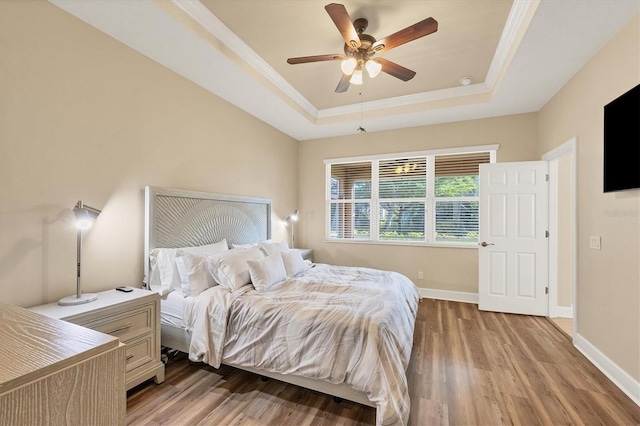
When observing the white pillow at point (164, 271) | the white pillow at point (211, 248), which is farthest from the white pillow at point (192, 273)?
the white pillow at point (211, 248)

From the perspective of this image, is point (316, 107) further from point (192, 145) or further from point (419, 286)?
point (419, 286)

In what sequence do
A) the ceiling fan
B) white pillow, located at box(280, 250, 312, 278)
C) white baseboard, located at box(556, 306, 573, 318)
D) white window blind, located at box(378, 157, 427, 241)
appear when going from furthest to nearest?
1. white window blind, located at box(378, 157, 427, 241)
2. white baseboard, located at box(556, 306, 573, 318)
3. white pillow, located at box(280, 250, 312, 278)
4. the ceiling fan

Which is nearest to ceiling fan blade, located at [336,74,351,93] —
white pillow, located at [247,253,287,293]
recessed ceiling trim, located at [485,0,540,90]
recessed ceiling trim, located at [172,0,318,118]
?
recessed ceiling trim, located at [172,0,318,118]

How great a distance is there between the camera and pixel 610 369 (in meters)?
2.30

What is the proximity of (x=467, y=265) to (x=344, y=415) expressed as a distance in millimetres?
3199

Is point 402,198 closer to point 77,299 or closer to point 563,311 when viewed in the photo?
point 563,311

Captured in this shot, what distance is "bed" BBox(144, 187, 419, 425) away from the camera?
179cm

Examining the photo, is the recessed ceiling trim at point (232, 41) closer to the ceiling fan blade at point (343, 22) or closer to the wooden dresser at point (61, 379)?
the ceiling fan blade at point (343, 22)

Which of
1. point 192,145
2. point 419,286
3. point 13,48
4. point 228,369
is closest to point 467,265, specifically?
point 419,286

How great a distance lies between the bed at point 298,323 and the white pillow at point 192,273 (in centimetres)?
6

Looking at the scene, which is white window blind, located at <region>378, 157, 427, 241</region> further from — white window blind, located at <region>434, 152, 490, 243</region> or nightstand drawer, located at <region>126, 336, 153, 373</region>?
nightstand drawer, located at <region>126, 336, 153, 373</region>

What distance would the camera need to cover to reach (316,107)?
4.37m

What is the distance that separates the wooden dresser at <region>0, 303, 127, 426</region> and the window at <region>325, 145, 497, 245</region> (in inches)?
178

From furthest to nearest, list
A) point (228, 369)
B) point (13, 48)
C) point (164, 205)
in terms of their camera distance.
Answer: point (164, 205) → point (228, 369) → point (13, 48)
